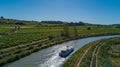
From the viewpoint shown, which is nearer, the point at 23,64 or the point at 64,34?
the point at 23,64

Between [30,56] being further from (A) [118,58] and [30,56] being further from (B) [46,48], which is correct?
(A) [118,58]

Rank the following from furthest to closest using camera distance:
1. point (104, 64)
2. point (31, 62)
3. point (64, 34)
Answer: point (64, 34)
point (31, 62)
point (104, 64)

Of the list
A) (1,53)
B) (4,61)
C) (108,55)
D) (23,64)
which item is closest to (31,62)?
(23,64)

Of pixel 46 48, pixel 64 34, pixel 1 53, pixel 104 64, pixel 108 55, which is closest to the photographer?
pixel 104 64

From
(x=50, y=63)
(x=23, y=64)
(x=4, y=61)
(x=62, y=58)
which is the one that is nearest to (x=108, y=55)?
(x=62, y=58)

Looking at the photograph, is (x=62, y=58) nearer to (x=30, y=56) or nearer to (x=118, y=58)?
(x=30, y=56)

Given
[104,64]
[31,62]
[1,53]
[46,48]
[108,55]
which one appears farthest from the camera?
[46,48]

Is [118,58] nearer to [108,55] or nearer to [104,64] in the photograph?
[108,55]

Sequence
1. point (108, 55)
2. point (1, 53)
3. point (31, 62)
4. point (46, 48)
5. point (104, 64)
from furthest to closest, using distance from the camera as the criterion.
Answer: point (46, 48) → point (108, 55) → point (1, 53) → point (31, 62) → point (104, 64)

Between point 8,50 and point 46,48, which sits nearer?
point 8,50
